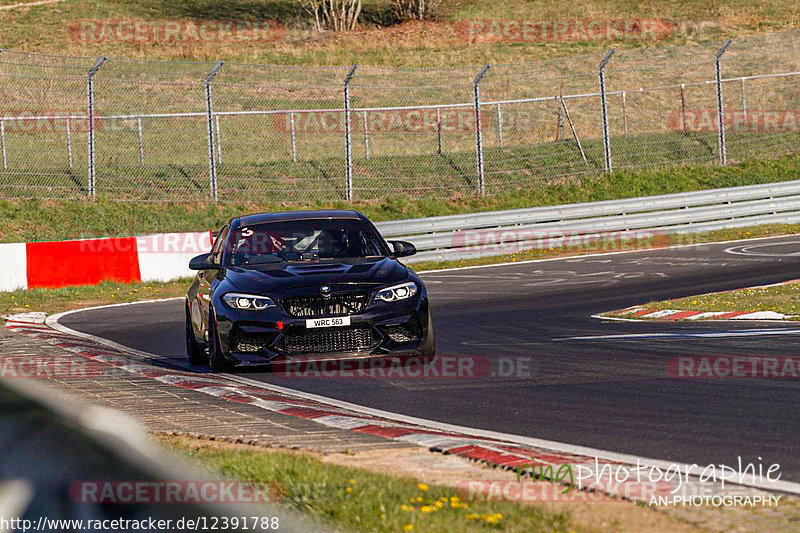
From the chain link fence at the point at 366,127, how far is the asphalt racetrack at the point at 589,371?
938 cm

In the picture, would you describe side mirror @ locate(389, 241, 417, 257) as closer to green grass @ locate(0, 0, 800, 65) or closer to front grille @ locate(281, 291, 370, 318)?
front grille @ locate(281, 291, 370, 318)

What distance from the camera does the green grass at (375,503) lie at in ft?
15.1

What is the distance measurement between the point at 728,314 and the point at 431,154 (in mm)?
19765

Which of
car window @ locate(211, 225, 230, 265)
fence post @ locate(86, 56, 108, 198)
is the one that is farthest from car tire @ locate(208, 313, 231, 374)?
fence post @ locate(86, 56, 108, 198)

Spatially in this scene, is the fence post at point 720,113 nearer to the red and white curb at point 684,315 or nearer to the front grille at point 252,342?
the red and white curb at point 684,315

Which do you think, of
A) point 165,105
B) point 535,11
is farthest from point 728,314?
point 535,11

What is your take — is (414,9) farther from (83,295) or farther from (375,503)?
(375,503)

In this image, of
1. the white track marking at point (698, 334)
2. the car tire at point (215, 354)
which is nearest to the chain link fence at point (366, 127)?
the car tire at point (215, 354)

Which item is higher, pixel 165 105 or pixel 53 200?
pixel 165 105

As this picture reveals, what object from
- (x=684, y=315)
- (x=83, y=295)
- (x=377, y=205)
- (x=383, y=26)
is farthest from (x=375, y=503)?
(x=383, y=26)

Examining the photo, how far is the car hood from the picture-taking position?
34.9 feet

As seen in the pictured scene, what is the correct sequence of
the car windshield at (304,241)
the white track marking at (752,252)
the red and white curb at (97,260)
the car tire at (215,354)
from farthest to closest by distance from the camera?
the white track marking at (752,252)
the red and white curb at (97,260)
the car windshield at (304,241)
the car tire at (215,354)

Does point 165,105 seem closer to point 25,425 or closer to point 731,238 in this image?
point 731,238

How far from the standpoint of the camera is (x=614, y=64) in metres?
46.8
